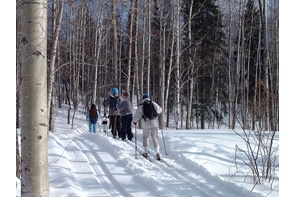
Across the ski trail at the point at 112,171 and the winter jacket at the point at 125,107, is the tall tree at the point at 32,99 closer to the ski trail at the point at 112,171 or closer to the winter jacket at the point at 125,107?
the ski trail at the point at 112,171

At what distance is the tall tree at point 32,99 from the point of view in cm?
→ 256

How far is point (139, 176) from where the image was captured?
19.3 feet

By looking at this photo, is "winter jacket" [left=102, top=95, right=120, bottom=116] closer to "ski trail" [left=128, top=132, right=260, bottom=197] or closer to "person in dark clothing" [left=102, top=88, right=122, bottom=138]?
"person in dark clothing" [left=102, top=88, right=122, bottom=138]

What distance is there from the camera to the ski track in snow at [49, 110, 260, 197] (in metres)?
5.08

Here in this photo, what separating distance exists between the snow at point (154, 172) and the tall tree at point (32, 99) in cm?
190

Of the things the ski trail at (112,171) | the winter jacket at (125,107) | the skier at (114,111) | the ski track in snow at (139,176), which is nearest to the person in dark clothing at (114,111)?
the skier at (114,111)

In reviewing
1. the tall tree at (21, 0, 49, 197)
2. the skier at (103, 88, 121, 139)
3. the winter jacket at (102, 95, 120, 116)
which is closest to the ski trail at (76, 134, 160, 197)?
the skier at (103, 88, 121, 139)

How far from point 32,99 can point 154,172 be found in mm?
4176

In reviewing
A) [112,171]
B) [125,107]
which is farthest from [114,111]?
[112,171]

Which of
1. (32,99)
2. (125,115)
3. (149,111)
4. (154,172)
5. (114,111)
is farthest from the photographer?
(114,111)

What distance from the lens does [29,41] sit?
101 inches

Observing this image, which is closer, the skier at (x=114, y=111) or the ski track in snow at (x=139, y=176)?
the ski track in snow at (x=139, y=176)

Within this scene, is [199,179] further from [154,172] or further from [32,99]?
[32,99]
